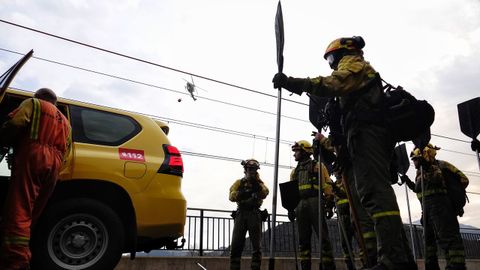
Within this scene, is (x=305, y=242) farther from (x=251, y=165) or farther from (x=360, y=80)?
(x=360, y=80)

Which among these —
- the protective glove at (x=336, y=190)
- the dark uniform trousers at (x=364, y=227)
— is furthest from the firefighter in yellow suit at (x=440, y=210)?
the dark uniform trousers at (x=364, y=227)

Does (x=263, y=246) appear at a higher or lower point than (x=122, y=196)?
lower

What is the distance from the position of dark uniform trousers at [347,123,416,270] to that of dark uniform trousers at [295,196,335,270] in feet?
11.0

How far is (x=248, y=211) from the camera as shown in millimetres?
7566

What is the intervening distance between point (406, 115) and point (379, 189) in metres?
0.72

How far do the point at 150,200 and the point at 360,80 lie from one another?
2.44 meters

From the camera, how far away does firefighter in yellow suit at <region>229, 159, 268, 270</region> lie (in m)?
7.19

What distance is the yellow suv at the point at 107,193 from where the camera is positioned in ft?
12.0

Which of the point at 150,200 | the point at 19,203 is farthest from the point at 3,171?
the point at 150,200

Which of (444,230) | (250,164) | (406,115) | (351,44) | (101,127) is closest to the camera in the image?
(406,115)

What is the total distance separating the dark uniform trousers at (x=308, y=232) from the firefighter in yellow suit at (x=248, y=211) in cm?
105

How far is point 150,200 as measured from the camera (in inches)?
163

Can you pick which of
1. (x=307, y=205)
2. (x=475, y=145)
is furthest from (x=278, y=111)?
(x=475, y=145)

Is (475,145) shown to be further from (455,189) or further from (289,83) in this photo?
(289,83)
